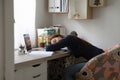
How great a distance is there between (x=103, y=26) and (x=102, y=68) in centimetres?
88

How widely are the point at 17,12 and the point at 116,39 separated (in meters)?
1.41

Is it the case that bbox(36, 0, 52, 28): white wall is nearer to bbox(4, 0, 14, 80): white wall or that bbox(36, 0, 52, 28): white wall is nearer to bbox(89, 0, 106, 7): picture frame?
bbox(89, 0, 106, 7): picture frame

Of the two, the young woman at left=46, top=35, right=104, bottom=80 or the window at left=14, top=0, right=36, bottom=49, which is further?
the window at left=14, top=0, right=36, bottom=49

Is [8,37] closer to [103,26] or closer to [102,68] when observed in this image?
[102,68]

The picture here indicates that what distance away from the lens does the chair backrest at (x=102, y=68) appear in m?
2.41

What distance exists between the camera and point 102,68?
2.42 metres

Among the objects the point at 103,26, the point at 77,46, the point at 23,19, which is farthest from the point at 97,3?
the point at 23,19

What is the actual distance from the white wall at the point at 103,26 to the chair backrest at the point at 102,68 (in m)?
0.64

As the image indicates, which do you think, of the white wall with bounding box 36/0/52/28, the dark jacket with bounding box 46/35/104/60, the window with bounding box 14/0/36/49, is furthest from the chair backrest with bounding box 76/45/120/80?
the white wall with bounding box 36/0/52/28

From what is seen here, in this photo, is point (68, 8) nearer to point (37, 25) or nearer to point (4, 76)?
point (37, 25)

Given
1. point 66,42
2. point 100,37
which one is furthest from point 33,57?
point 100,37

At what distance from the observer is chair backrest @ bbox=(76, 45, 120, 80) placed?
241 cm

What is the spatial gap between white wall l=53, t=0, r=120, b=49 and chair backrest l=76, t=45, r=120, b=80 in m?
0.64

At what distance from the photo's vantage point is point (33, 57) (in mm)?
2504
